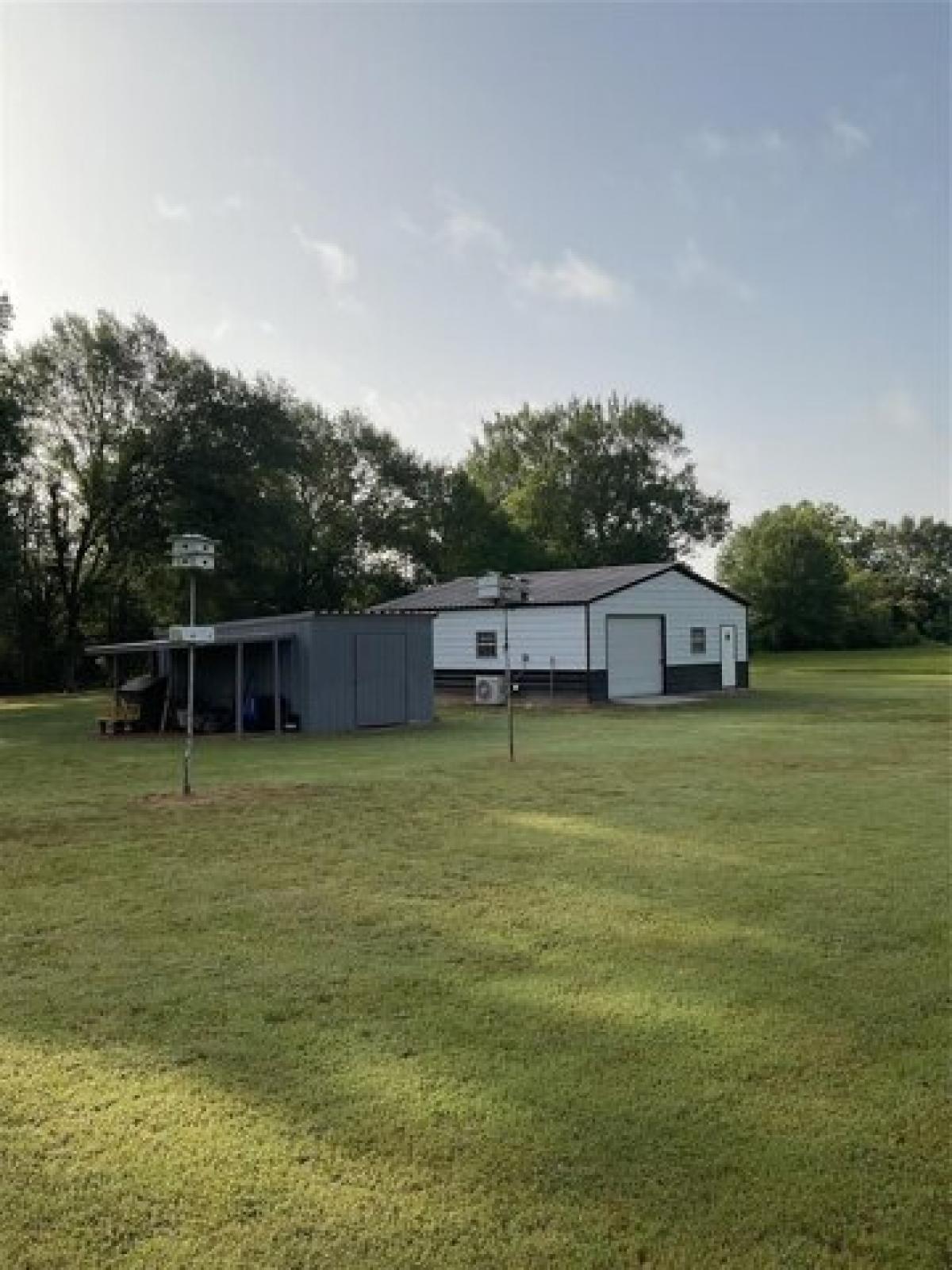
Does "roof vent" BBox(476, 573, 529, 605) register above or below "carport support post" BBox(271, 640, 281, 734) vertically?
above

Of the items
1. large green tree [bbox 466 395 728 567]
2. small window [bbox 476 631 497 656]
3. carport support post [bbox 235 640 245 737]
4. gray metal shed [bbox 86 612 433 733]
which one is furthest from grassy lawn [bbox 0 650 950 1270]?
large green tree [bbox 466 395 728 567]

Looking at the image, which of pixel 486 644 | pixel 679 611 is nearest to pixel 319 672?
pixel 486 644

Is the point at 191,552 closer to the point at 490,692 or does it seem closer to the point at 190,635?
the point at 190,635

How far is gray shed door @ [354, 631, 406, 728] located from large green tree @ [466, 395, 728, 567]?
33.3 m

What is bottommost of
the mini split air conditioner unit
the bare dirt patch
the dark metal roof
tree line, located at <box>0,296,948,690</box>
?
the bare dirt patch

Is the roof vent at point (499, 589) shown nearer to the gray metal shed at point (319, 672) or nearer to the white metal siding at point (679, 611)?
the gray metal shed at point (319, 672)

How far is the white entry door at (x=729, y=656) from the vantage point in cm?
2705

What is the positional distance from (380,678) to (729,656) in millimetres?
12821

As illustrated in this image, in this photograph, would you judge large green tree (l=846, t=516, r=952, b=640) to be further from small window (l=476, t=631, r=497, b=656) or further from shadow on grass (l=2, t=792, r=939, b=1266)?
shadow on grass (l=2, t=792, r=939, b=1266)

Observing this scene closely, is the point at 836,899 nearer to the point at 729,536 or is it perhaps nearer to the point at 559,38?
the point at 559,38

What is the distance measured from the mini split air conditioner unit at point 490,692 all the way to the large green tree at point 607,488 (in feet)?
91.5

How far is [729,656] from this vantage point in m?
27.2

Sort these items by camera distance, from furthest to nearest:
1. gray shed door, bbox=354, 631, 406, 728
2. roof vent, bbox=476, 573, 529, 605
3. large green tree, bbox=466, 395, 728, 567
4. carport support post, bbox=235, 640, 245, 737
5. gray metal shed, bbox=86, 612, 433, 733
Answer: large green tree, bbox=466, 395, 728, 567 → gray shed door, bbox=354, 631, 406, 728 → gray metal shed, bbox=86, 612, 433, 733 → carport support post, bbox=235, 640, 245, 737 → roof vent, bbox=476, 573, 529, 605

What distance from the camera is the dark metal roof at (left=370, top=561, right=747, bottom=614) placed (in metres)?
23.7
